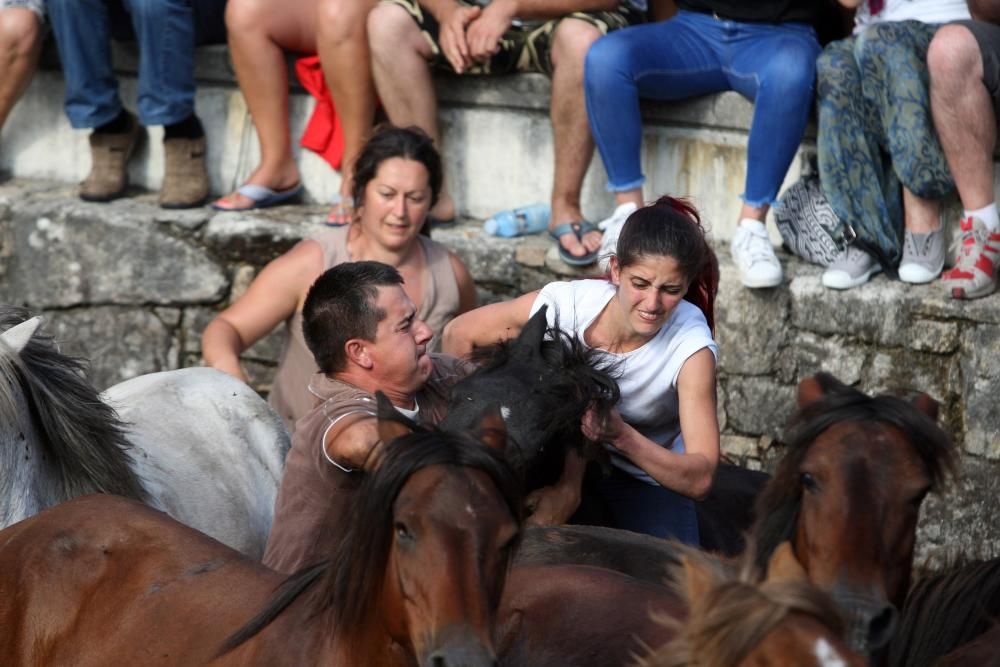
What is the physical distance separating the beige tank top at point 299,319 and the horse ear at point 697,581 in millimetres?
2807

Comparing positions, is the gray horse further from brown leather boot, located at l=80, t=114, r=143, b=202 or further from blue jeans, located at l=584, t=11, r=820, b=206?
brown leather boot, located at l=80, t=114, r=143, b=202

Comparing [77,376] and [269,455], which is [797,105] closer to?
[269,455]

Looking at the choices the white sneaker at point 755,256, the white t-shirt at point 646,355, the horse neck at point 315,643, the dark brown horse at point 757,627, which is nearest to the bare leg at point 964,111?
the white sneaker at point 755,256

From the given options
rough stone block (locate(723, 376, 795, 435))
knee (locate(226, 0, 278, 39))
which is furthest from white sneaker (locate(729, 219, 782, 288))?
knee (locate(226, 0, 278, 39))

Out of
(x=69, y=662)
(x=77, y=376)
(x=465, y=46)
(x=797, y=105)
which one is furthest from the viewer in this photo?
(x=465, y=46)

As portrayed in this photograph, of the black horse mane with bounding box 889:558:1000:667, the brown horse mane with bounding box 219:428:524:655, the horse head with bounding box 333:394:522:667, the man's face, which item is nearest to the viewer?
the horse head with bounding box 333:394:522:667

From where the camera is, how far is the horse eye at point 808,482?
8.79 feet

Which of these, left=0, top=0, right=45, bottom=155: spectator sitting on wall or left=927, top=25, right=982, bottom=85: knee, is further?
left=0, top=0, right=45, bottom=155: spectator sitting on wall

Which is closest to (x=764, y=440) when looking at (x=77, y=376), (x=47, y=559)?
(x=77, y=376)

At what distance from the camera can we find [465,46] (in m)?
5.93

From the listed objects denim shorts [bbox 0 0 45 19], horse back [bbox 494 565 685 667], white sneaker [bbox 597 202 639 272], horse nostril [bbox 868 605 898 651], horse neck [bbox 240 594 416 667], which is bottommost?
horse back [bbox 494 565 685 667]

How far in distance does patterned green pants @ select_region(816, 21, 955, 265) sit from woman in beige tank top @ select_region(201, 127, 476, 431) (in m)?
1.48

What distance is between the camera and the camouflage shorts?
591cm

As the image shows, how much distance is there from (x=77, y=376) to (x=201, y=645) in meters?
1.22
